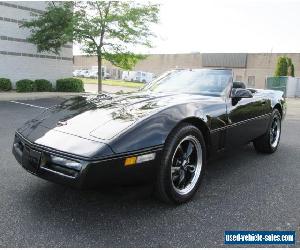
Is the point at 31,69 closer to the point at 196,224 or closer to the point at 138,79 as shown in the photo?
the point at 196,224

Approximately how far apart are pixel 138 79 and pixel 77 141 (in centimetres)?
4512

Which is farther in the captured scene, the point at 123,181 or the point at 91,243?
the point at 123,181

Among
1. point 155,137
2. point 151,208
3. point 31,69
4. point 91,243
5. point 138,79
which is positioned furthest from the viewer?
point 138,79

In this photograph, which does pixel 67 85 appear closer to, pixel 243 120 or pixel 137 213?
pixel 243 120

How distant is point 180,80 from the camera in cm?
419

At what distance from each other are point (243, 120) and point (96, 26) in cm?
1197

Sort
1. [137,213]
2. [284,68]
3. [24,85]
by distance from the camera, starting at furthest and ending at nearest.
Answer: [284,68]
[24,85]
[137,213]

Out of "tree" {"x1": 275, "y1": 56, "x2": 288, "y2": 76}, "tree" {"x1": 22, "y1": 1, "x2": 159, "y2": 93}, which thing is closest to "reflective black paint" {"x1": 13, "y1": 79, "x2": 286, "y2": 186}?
"tree" {"x1": 22, "y1": 1, "x2": 159, "y2": 93}

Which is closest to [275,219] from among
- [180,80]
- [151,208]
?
[151,208]

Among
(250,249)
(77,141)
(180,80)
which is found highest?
(180,80)

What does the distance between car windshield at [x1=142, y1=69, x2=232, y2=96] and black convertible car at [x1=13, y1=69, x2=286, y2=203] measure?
0.01 metres

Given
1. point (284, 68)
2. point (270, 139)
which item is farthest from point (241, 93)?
point (284, 68)

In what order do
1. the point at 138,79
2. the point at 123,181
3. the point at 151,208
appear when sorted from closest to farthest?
the point at 123,181
the point at 151,208
the point at 138,79

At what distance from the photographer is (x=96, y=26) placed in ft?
47.3
